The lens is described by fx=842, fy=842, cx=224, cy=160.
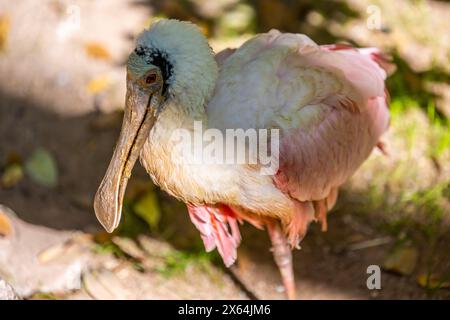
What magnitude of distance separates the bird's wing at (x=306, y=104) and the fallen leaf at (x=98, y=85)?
1639mm

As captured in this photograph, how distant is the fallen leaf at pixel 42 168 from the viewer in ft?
15.2

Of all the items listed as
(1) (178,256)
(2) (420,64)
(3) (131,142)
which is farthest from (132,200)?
(2) (420,64)

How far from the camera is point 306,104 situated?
135 inches

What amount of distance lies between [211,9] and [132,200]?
1.57 meters

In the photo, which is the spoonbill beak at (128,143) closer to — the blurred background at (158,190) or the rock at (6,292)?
the rock at (6,292)

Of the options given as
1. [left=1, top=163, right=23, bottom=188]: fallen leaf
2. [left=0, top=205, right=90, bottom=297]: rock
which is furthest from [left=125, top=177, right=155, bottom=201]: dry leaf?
[left=1, top=163, right=23, bottom=188]: fallen leaf

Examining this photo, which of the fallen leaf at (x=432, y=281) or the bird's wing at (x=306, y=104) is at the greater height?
the bird's wing at (x=306, y=104)

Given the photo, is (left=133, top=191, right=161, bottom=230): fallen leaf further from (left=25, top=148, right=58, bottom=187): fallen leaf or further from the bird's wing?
the bird's wing

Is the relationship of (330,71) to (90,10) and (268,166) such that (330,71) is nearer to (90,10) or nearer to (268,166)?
(268,166)

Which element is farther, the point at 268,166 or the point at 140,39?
the point at 268,166

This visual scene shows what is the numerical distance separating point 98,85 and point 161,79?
1.93 m

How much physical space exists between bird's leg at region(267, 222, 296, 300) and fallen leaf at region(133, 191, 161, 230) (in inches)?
29.5

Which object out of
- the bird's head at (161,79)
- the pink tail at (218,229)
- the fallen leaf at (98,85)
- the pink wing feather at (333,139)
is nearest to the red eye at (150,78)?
the bird's head at (161,79)

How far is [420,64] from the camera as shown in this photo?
5.07m
